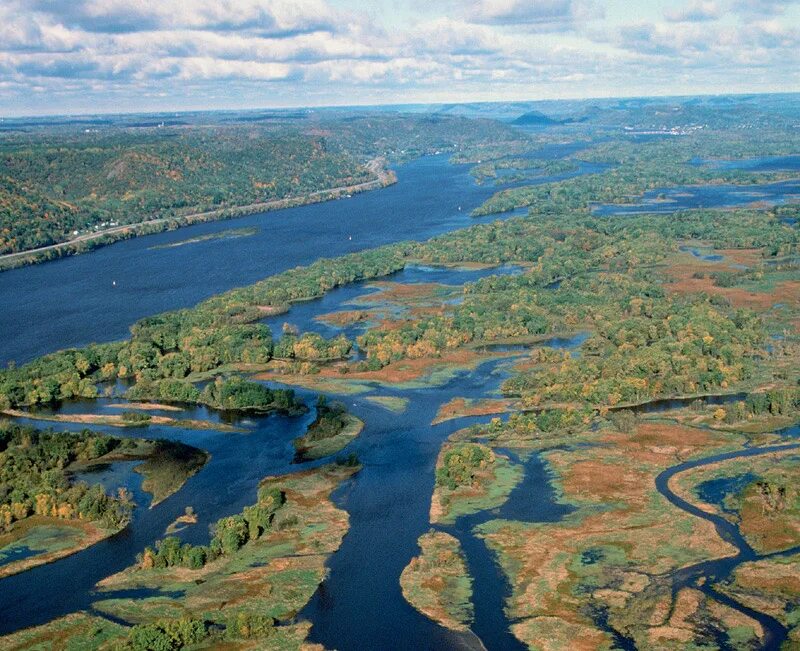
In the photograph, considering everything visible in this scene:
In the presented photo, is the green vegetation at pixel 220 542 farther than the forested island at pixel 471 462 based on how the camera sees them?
Yes

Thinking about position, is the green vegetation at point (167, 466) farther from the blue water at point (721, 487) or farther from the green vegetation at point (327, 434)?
the blue water at point (721, 487)

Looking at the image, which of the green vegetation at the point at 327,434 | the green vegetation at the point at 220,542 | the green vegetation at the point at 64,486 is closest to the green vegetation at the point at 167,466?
the green vegetation at the point at 64,486

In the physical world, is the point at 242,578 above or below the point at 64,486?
below

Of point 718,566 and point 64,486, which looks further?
point 64,486

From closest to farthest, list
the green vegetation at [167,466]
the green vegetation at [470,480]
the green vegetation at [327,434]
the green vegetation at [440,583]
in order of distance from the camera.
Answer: the green vegetation at [440,583], the green vegetation at [470,480], the green vegetation at [167,466], the green vegetation at [327,434]

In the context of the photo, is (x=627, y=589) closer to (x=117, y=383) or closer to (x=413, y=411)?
(x=413, y=411)

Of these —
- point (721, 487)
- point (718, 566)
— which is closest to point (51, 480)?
point (718, 566)

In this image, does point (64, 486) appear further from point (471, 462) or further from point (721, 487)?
point (721, 487)

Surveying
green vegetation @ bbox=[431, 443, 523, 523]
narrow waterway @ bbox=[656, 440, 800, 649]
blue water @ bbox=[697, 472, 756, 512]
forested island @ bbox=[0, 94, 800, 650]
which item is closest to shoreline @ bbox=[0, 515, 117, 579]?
forested island @ bbox=[0, 94, 800, 650]

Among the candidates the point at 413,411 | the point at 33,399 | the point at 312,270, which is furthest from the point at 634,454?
the point at 312,270

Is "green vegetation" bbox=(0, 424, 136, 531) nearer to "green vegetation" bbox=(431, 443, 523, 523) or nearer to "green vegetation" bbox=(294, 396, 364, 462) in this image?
"green vegetation" bbox=(294, 396, 364, 462)
